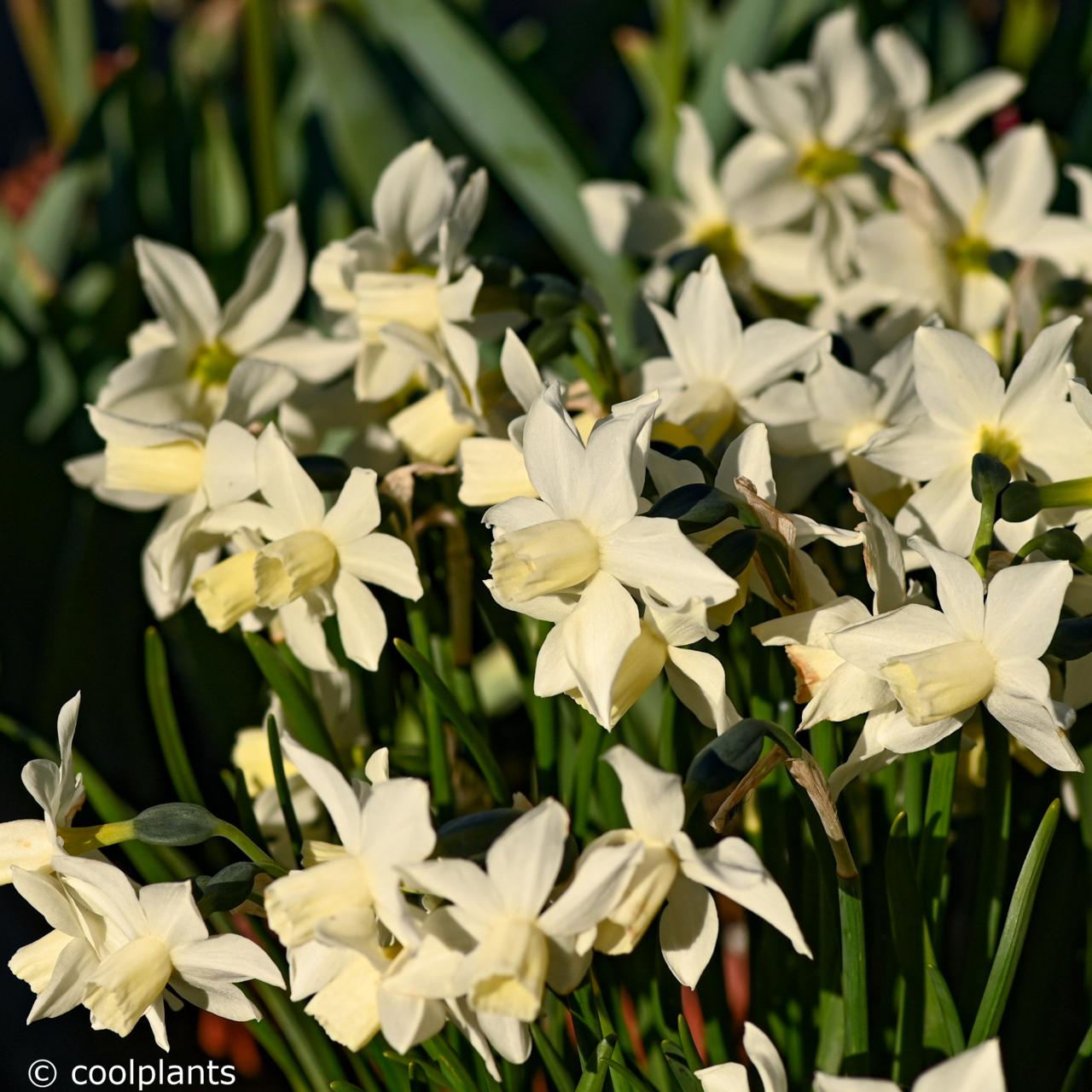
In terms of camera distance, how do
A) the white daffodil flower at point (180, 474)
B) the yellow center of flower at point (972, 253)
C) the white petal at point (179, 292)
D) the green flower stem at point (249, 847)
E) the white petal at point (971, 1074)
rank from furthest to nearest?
the yellow center of flower at point (972, 253) < the white petal at point (179, 292) < the white daffodil flower at point (180, 474) < the green flower stem at point (249, 847) < the white petal at point (971, 1074)

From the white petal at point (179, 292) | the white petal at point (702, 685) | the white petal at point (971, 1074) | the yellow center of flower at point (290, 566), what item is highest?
the white petal at point (179, 292)

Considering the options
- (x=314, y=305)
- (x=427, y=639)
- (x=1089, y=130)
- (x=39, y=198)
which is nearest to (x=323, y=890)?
(x=427, y=639)

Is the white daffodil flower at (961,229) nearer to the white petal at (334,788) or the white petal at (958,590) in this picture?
the white petal at (958,590)

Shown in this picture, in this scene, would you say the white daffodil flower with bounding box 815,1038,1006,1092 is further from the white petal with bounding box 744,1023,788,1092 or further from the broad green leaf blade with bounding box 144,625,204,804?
the broad green leaf blade with bounding box 144,625,204,804

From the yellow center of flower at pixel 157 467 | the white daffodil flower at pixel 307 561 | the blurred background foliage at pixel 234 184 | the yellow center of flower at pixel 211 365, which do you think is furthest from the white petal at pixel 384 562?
the blurred background foliage at pixel 234 184

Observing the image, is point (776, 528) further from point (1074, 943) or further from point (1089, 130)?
point (1089, 130)

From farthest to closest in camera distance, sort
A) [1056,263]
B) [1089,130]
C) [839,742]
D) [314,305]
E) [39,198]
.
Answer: [39,198] → [314,305] → [1089,130] → [1056,263] → [839,742]

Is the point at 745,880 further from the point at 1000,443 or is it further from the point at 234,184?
the point at 234,184
